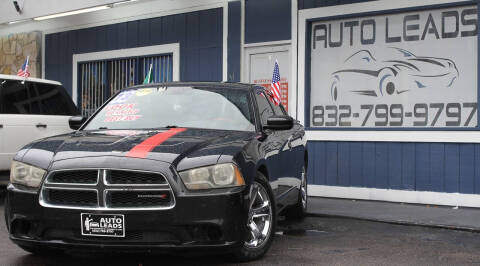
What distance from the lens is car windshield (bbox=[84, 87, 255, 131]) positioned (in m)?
6.03

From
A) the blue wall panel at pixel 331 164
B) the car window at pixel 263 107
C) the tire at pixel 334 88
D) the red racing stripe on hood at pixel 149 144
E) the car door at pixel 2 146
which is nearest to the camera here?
the red racing stripe on hood at pixel 149 144

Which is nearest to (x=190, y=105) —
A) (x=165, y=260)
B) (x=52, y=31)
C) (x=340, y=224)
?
(x=165, y=260)

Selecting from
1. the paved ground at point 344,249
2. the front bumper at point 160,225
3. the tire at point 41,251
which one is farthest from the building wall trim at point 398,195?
the tire at point 41,251

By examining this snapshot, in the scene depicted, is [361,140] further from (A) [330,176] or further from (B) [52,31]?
(B) [52,31]

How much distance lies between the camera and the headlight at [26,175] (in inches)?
198

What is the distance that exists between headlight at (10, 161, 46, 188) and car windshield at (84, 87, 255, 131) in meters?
→ 1.08

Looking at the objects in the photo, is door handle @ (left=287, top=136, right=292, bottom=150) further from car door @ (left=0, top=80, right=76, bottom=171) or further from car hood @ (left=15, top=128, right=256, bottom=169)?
car door @ (left=0, top=80, right=76, bottom=171)

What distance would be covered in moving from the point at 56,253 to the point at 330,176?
6163 mm

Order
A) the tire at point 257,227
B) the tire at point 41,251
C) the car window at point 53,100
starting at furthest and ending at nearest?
the car window at point 53,100, the tire at point 41,251, the tire at point 257,227

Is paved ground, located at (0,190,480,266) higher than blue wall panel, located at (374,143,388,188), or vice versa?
blue wall panel, located at (374,143,388,188)

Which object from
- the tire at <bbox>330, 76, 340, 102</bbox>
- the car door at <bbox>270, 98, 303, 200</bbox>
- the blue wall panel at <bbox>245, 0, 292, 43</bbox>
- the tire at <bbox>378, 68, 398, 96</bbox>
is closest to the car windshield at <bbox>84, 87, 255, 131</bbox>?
the car door at <bbox>270, 98, 303, 200</bbox>

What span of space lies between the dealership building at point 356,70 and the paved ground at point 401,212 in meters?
0.42

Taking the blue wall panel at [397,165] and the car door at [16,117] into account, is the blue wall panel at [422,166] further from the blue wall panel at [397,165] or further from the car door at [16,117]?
the car door at [16,117]

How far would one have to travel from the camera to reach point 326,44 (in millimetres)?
11078
